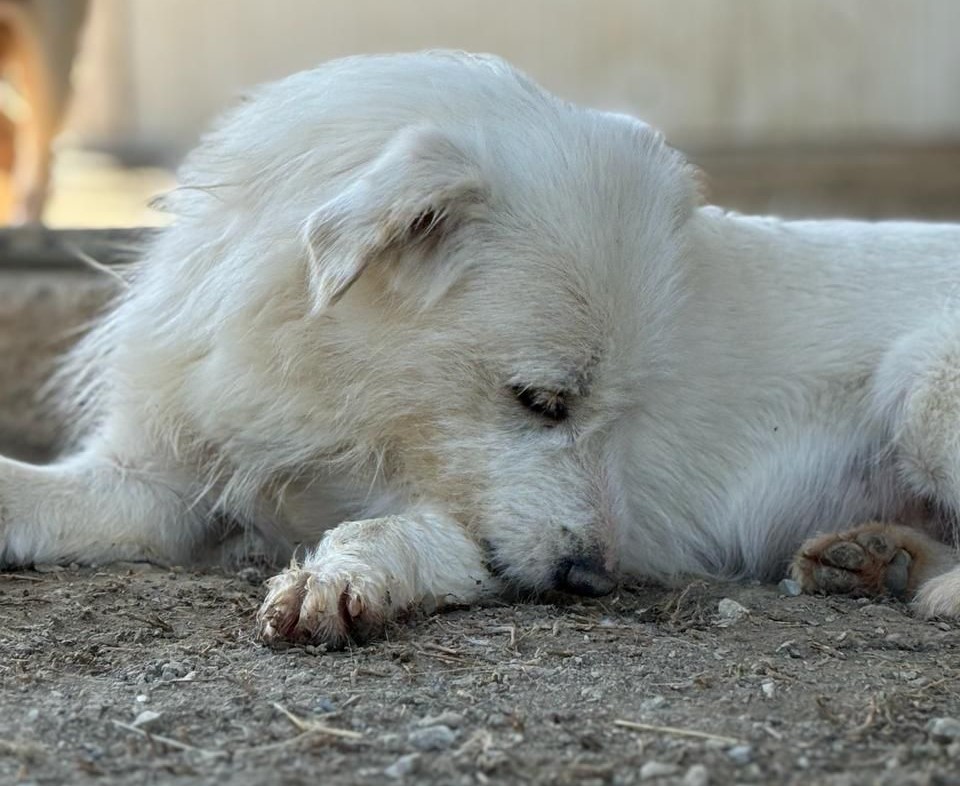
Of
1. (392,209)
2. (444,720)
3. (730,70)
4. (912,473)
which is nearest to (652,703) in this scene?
(444,720)

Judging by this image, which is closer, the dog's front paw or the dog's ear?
the dog's front paw

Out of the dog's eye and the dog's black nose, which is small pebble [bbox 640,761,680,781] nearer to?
the dog's black nose

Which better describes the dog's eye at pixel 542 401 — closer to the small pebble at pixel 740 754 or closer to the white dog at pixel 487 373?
the white dog at pixel 487 373

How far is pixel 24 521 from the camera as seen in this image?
400 centimetres

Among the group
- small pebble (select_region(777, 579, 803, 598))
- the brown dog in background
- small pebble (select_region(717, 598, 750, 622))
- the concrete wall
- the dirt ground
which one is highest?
the concrete wall

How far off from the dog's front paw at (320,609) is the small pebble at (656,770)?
0.99m

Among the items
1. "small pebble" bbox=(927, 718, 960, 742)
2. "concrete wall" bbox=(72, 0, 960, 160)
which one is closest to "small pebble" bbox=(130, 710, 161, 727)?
"small pebble" bbox=(927, 718, 960, 742)

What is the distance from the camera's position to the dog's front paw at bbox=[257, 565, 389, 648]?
3.17m

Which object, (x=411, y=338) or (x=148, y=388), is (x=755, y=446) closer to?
(x=411, y=338)

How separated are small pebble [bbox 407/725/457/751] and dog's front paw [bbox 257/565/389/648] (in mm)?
635

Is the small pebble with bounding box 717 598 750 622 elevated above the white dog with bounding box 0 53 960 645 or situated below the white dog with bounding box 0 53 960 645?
below

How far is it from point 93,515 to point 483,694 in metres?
1.74

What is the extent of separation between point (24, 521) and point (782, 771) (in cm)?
246

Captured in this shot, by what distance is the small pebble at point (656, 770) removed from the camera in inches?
93.9
